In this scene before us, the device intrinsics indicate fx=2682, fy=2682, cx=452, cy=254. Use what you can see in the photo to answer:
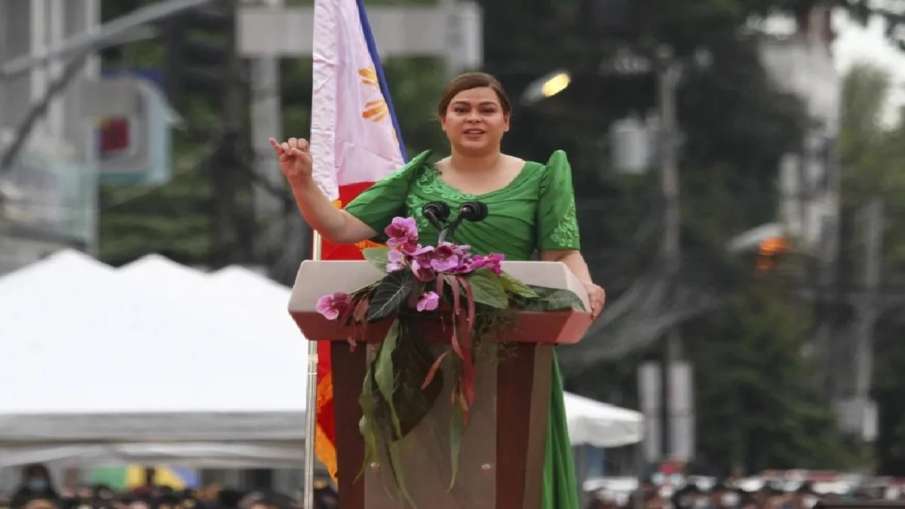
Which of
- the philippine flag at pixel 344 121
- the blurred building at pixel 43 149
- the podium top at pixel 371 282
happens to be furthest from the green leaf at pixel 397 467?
the blurred building at pixel 43 149

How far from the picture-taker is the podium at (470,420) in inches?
262

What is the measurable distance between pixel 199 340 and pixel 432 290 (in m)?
8.83

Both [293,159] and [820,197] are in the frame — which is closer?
[293,159]

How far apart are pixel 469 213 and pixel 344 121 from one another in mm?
2733

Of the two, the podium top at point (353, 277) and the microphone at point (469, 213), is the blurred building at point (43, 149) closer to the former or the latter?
the microphone at point (469, 213)

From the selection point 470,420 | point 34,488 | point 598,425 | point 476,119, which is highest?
point 476,119

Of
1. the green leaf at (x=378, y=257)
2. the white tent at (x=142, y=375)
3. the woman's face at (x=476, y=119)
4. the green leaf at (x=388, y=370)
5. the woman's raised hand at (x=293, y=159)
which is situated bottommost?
the white tent at (x=142, y=375)

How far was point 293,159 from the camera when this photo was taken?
6.88m

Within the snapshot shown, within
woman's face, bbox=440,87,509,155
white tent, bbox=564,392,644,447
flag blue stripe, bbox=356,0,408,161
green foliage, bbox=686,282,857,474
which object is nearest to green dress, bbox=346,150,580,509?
woman's face, bbox=440,87,509,155

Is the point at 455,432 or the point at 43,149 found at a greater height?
the point at 43,149

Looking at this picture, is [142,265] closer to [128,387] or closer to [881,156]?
[128,387]

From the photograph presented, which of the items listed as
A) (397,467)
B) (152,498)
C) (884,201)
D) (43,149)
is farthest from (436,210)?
(884,201)

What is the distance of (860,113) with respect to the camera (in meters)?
87.0

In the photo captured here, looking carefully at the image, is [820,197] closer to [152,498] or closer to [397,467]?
[152,498]
